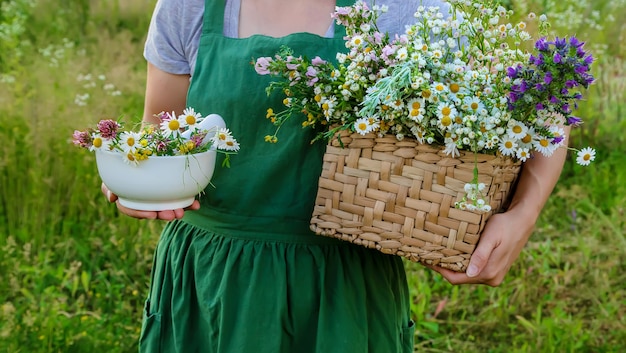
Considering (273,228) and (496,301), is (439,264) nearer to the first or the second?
(273,228)

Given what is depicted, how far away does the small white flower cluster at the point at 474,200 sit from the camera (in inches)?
52.4

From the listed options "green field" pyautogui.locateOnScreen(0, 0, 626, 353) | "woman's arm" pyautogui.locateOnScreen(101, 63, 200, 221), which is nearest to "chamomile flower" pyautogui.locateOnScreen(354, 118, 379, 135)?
"woman's arm" pyautogui.locateOnScreen(101, 63, 200, 221)

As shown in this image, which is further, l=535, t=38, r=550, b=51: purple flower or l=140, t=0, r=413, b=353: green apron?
l=140, t=0, r=413, b=353: green apron

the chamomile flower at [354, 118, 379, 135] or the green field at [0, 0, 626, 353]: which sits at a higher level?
the chamomile flower at [354, 118, 379, 135]

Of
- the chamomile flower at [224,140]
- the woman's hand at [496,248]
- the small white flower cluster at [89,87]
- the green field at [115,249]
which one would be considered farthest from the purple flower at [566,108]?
the small white flower cluster at [89,87]

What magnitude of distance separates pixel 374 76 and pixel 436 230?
0.92 ft

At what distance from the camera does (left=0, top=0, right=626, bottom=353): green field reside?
309cm

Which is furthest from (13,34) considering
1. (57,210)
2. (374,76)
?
(374,76)

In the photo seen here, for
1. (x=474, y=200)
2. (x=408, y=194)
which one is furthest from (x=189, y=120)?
(x=474, y=200)

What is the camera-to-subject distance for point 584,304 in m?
3.41

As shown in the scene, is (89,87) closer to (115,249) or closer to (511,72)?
(115,249)

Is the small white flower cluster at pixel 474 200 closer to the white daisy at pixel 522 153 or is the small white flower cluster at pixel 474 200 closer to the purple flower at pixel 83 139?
the white daisy at pixel 522 153

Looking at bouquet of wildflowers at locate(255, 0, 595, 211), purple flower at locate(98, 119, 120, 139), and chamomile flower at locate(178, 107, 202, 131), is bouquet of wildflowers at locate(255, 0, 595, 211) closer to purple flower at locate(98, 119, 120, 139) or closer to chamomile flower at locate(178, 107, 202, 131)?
chamomile flower at locate(178, 107, 202, 131)

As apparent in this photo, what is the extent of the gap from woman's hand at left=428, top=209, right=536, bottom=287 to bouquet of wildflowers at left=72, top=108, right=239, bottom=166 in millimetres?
463
